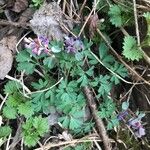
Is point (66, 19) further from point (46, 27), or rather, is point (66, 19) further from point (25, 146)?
point (25, 146)

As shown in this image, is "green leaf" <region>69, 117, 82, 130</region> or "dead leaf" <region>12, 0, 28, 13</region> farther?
"dead leaf" <region>12, 0, 28, 13</region>

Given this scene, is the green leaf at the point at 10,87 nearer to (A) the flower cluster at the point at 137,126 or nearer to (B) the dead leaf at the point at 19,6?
(B) the dead leaf at the point at 19,6

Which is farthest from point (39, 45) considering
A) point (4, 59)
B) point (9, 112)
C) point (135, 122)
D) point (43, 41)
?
point (135, 122)

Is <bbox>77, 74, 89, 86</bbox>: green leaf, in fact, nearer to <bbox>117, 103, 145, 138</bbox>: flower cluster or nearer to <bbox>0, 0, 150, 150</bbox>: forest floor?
<bbox>0, 0, 150, 150</bbox>: forest floor

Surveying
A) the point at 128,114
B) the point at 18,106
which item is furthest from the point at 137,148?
the point at 18,106

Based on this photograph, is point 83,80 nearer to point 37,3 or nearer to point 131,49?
point 131,49

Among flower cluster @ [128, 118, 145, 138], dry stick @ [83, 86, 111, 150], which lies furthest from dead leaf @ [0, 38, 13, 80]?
flower cluster @ [128, 118, 145, 138]
